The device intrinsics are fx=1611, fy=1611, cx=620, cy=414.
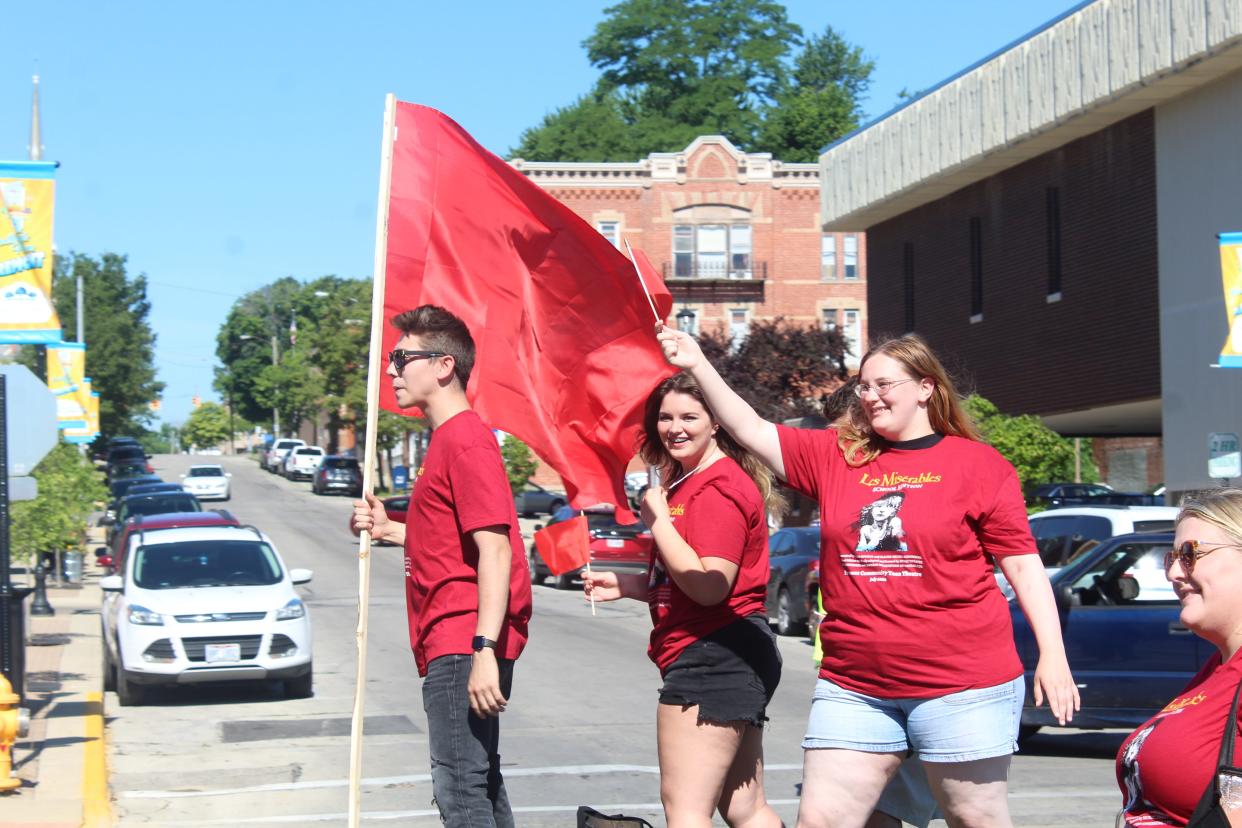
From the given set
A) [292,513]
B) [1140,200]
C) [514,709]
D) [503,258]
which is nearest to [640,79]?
[292,513]

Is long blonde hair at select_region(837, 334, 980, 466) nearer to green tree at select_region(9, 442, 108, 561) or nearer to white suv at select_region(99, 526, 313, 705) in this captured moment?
white suv at select_region(99, 526, 313, 705)

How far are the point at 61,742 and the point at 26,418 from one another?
2.44m

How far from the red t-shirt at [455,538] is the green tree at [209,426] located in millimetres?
156000

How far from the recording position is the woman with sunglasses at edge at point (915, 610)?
4.83m

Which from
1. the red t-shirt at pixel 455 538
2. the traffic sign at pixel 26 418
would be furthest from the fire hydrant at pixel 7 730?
the red t-shirt at pixel 455 538

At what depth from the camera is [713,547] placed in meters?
5.14

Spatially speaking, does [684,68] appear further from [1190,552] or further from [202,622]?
[1190,552]

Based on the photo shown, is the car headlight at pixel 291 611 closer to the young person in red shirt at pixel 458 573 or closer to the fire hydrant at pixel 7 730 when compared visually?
the fire hydrant at pixel 7 730

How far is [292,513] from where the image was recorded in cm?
5775

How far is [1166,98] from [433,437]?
26.1m

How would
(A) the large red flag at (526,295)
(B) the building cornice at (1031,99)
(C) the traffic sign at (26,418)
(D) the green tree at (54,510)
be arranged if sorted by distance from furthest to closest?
(B) the building cornice at (1031,99), (D) the green tree at (54,510), (C) the traffic sign at (26,418), (A) the large red flag at (526,295)

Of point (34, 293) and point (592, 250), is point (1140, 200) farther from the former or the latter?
point (592, 250)

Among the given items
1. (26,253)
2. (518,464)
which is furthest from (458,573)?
(518,464)

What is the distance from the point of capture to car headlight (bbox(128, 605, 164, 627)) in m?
14.6
